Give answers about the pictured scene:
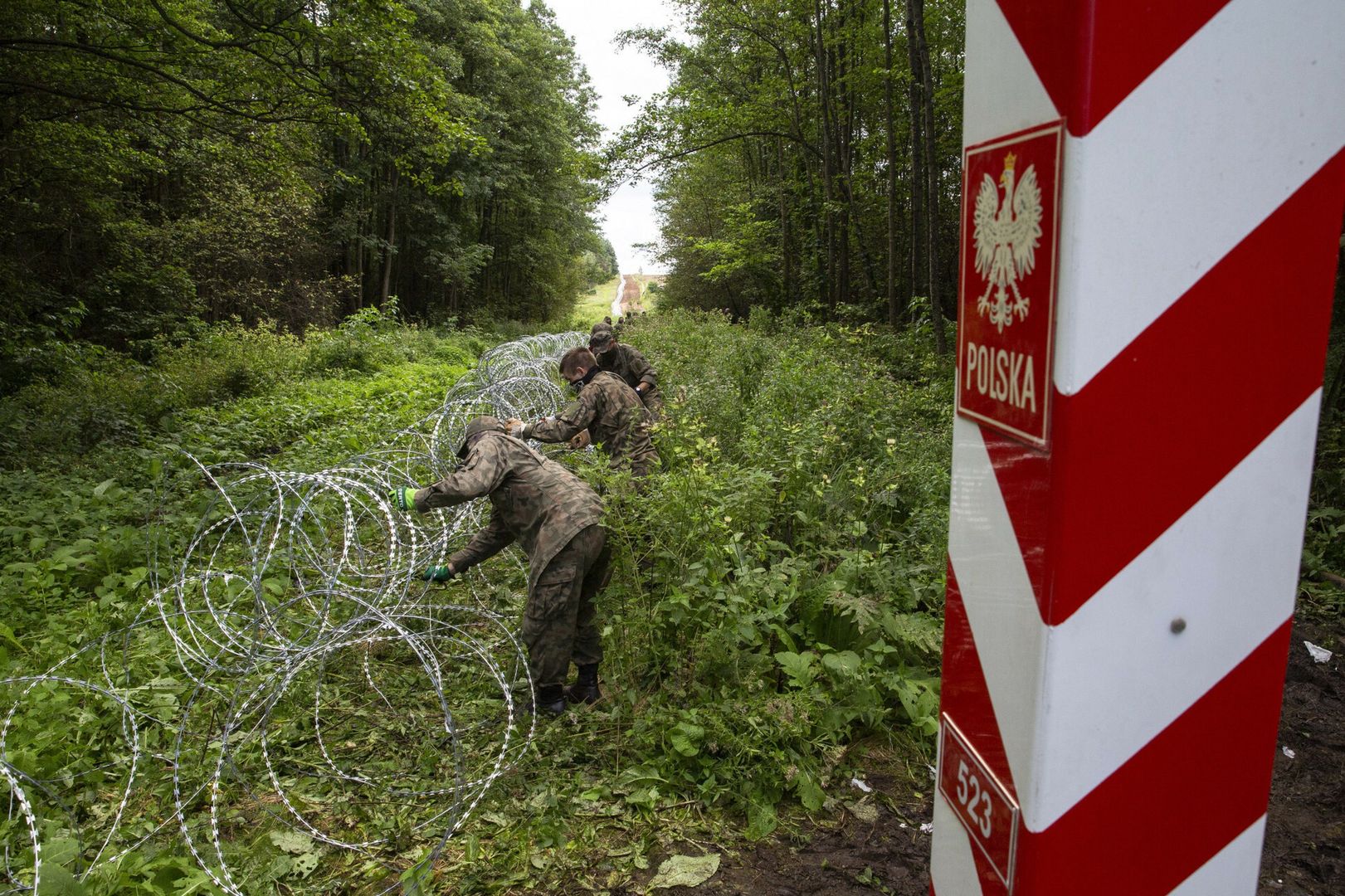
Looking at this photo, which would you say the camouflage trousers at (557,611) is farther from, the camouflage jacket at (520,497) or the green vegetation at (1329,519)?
the green vegetation at (1329,519)

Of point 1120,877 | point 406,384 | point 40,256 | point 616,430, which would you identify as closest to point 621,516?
point 616,430

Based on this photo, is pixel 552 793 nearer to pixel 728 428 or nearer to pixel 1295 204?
pixel 1295 204

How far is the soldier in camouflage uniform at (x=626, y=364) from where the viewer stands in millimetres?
8656

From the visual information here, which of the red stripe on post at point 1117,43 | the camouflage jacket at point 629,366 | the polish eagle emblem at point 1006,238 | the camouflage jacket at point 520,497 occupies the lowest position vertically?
the camouflage jacket at point 520,497

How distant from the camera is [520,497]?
4828 millimetres

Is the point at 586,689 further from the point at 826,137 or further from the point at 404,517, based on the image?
the point at 826,137

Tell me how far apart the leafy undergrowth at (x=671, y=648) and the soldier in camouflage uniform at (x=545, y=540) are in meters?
0.20

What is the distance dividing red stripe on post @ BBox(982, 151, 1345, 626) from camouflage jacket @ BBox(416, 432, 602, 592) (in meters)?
3.94

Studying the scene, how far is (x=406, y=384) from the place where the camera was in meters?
15.3

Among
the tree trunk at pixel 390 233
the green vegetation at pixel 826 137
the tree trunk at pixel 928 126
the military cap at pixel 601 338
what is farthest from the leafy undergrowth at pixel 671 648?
the tree trunk at pixel 390 233

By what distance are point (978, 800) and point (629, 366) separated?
26.9 feet

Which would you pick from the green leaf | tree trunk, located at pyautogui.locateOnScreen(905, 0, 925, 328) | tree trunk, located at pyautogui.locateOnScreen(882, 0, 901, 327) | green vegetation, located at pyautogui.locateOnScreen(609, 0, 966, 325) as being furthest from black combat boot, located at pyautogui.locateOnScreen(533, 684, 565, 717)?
tree trunk, located at pyautogui.locateOnScreen(882, 0, 901, 327)

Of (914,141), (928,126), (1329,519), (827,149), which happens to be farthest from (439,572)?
(827,149)

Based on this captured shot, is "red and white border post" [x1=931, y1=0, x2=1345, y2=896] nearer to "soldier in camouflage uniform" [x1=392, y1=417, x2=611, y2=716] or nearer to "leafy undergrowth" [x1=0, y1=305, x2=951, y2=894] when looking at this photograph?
"leafy undergrowth" [x1=0, y1=305, x2=951, y2=894]
